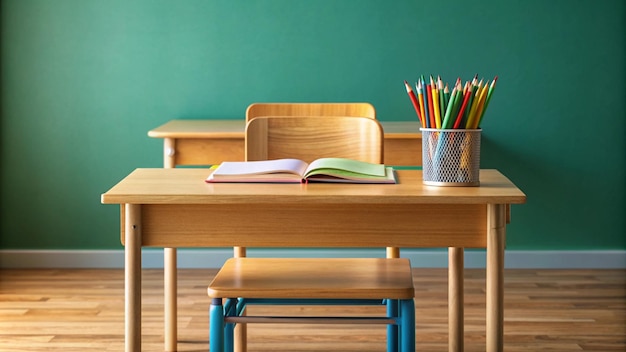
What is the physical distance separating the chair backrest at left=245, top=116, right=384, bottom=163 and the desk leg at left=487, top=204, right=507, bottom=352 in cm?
59

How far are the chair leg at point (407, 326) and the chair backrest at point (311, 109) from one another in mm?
927

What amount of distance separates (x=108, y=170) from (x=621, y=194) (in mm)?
2321

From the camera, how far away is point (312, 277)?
2051 millimetres

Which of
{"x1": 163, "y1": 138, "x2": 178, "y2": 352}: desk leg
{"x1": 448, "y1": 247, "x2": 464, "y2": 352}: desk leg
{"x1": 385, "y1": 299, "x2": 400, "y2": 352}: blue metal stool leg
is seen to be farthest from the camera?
{"x1": 163, "y1": 138, "x2": 178, "y2": 352}: desk leg

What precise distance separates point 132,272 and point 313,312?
1513 mm

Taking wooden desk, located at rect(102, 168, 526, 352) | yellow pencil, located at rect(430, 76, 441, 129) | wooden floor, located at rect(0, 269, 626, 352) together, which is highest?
yellow pencil, located at rect(430, 76, 441, 129)

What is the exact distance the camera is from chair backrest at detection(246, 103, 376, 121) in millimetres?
2785

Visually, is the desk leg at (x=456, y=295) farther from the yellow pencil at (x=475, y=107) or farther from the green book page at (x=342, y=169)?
the yellow pencil at (x=475, y=107)

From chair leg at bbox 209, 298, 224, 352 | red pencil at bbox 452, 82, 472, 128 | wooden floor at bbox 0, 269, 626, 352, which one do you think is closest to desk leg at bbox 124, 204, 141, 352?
chair leg at bbox 209, 298, 224, 352

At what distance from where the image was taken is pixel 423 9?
3990 mm

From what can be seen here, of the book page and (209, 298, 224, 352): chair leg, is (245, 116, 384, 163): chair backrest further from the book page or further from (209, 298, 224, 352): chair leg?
(209, 298, 224, 352): chair leg

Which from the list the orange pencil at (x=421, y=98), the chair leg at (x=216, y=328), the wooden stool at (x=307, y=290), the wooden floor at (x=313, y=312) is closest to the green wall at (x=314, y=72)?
the wooden floor at (x=313, y=312)

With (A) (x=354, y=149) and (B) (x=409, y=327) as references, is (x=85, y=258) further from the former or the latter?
(B) (x=409, y=327)

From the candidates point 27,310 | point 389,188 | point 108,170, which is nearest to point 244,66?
point 108,170
